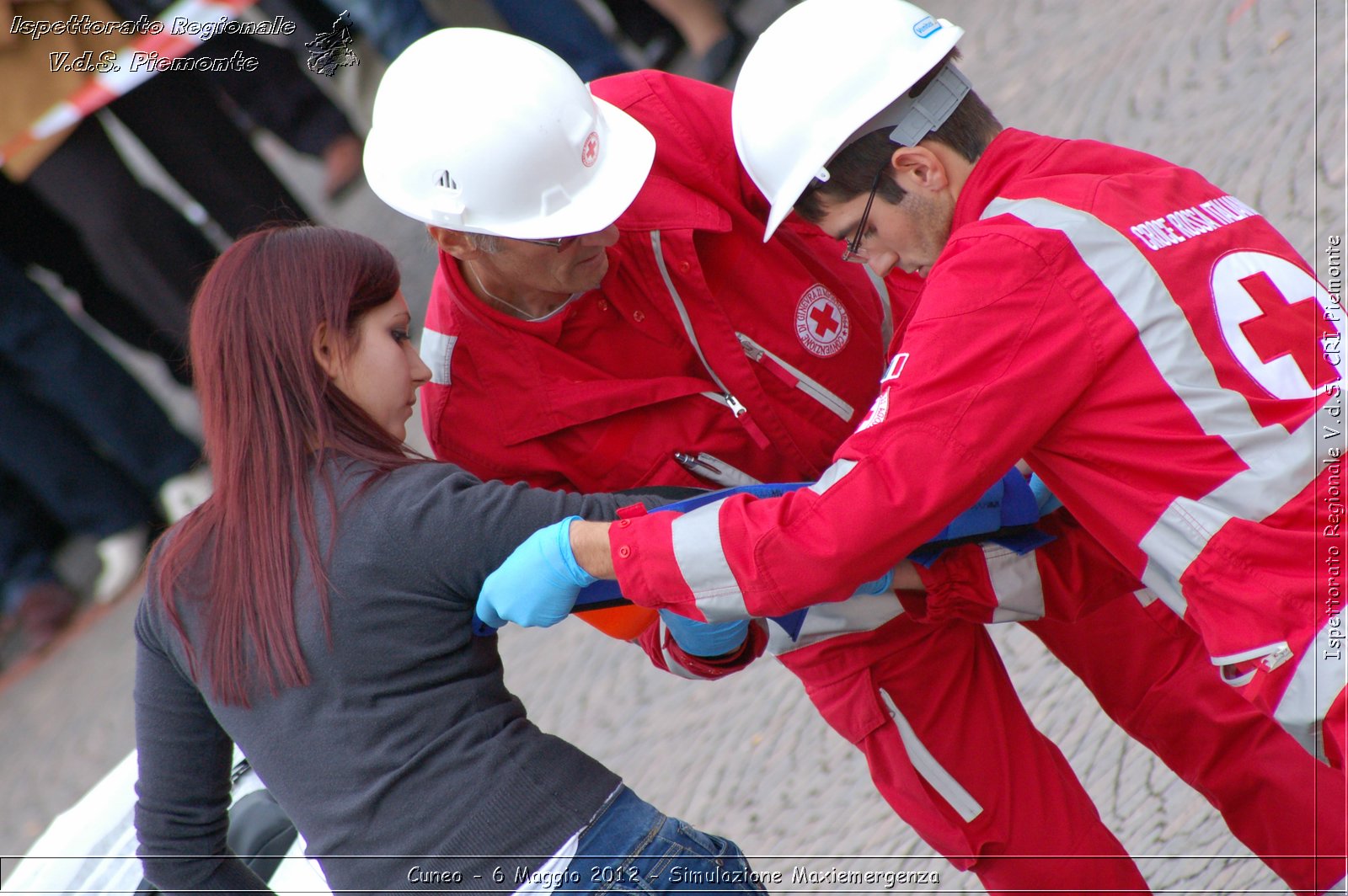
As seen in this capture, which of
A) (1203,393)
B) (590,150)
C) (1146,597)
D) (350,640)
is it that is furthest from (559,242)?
(1146,597)

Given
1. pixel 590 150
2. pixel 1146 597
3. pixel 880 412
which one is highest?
pixel 590 150

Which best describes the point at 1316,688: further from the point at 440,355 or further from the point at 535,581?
the point at 440,355

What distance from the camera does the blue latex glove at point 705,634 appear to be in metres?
2.09

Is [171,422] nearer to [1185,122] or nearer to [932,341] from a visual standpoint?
[1185,122]

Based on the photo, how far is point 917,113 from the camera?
6.38 feet

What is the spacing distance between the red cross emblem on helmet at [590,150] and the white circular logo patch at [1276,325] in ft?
3.44

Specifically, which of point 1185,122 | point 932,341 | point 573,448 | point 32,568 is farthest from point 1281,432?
point 32,568

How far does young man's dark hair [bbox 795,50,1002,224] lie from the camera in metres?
1.96

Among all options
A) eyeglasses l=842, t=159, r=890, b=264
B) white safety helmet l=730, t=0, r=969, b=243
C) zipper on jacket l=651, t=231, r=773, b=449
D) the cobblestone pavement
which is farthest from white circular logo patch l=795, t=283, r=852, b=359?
the cobblestone pavement

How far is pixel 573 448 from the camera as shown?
7.88 feet

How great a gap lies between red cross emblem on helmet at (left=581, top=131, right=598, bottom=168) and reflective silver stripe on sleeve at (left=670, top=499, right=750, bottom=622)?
73 cm

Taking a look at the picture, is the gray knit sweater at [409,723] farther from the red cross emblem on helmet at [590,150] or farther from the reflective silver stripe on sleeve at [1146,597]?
the reflective silver stripe on sleeve at [1146,597]

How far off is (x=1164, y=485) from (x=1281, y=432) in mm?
162

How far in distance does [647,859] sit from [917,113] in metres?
1.17
